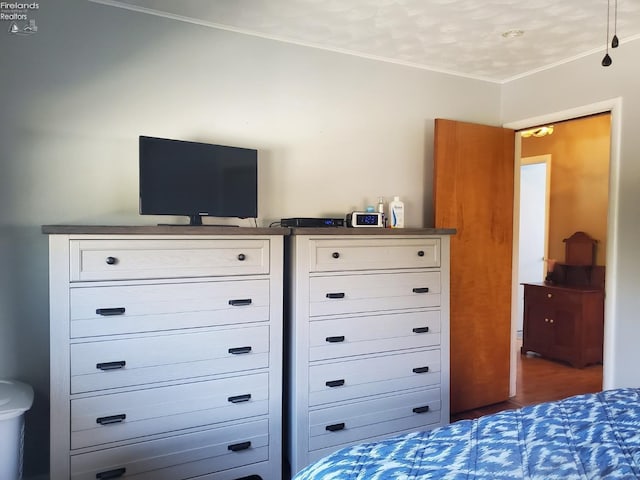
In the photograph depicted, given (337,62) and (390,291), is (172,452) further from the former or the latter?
(337,62)

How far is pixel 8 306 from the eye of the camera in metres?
2.17

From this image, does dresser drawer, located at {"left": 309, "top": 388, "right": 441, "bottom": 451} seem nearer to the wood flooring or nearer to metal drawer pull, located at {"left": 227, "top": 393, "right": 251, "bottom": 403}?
metal drawer pull, located at {"left": 227, "top": 393, "right": 251, "bottom": 403}

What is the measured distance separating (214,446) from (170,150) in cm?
140

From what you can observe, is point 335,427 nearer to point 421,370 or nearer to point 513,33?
point 421,370

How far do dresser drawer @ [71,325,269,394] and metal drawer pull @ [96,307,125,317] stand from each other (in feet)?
0.38

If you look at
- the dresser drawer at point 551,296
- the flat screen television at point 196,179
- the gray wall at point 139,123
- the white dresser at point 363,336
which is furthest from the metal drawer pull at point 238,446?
the dresser drawer at point 551,296

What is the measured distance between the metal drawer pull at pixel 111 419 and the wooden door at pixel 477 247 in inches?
84.3

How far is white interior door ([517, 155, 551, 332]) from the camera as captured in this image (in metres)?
5.22

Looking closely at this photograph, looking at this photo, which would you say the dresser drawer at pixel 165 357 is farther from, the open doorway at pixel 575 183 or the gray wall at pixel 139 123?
the open doorway at pixel 575 183

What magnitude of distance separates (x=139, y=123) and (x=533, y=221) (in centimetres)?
449

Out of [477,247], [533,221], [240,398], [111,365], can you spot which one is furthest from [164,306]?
[533,221]

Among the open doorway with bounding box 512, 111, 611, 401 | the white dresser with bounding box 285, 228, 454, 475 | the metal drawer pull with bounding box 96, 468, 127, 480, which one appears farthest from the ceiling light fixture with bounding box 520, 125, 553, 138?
the metal drawer pull with bounding box 96, 468, 127, 480

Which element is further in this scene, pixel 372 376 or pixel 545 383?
pixel 545 383

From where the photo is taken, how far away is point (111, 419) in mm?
1910
